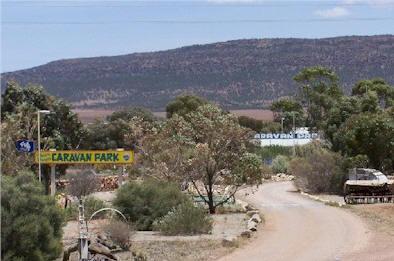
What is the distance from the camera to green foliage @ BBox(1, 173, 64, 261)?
1967 cm

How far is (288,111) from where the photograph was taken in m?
117

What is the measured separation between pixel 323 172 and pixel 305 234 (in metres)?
24.4

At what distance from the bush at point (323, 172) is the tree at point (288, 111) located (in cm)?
5958

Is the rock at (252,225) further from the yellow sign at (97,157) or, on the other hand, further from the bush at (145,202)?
the yellow sign at (97,157)

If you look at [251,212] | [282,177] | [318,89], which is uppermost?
[318,89]

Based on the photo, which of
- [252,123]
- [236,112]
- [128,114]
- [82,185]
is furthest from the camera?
[236,112]

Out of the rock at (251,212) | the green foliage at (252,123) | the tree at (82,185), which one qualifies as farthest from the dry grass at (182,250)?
the green foliage at (252,123)

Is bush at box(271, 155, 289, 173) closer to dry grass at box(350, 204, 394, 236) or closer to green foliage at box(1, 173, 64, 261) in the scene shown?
dry grass at box(350, 204, 394, 236)

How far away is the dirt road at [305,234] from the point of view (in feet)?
78.1

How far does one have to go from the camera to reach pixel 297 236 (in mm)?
28266

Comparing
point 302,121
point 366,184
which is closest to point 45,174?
point 366,184

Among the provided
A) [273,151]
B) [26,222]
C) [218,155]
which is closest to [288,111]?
[273,151]

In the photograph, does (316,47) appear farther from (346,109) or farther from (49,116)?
(49,116)

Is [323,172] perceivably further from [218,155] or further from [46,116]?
[46,116]
